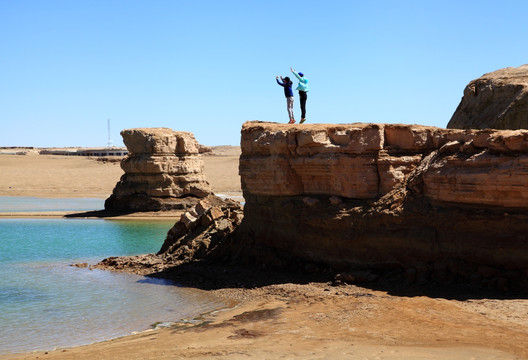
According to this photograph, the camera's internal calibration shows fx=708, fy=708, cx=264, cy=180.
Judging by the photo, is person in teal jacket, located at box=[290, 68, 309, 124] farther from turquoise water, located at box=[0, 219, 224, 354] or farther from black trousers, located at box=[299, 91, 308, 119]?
turquoise water, located at box=[0, 219, 224, 354]

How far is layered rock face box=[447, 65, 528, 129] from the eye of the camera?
58.6 feet

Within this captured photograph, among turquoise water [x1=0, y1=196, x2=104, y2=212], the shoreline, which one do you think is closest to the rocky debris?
the shoreline

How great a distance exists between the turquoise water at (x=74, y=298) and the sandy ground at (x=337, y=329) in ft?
2.48

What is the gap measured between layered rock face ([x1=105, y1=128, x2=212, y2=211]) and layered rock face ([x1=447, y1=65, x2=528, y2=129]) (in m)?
15.7

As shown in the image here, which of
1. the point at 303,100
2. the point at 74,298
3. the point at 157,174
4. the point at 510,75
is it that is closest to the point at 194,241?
the point at 74,298

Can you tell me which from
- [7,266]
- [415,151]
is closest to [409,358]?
[415,151]

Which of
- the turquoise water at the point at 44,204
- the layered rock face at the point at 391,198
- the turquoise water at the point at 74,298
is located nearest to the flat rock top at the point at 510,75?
the layered rock face at the point at 391,198

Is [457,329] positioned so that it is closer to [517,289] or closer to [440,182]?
[517,289]

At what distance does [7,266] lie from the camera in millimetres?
18750

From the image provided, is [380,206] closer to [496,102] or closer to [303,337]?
[303,337]

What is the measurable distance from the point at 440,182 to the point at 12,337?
7.95 m

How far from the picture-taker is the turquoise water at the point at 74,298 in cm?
1211

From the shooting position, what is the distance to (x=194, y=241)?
17969 millimetres

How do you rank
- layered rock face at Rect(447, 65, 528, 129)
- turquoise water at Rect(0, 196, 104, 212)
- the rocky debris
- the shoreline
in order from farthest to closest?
turquoise water at Rect(0, 196, 104, 212) → layered rock face at Rect(447, 65, 528, 129) → the rocky debris → the shoreline
